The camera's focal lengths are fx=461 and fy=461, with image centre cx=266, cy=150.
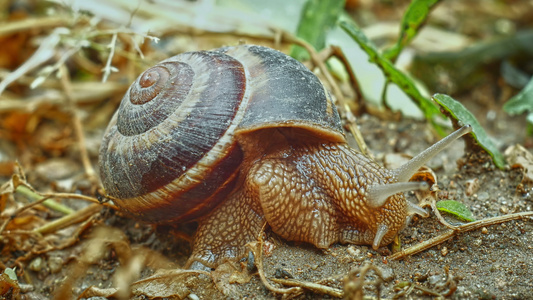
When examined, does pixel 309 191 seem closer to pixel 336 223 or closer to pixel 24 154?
pixel 336 223

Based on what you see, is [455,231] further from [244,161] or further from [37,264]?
[37,264]

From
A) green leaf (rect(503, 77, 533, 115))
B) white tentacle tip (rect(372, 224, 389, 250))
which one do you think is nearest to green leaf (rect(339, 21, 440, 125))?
green leaf (rect(503, 77, 533, 115))

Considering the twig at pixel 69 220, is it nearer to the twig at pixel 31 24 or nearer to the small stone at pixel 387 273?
the small stone at pixel 387 273

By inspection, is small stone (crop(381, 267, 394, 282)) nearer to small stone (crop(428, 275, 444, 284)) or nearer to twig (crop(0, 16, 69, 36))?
small stone (crop(428, 275, 444, 284))

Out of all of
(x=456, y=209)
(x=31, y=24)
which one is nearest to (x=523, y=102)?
(x=456, y=209)

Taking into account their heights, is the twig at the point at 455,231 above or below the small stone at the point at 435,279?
above

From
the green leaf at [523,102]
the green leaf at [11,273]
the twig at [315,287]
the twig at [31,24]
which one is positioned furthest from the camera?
the twig at [31,24]

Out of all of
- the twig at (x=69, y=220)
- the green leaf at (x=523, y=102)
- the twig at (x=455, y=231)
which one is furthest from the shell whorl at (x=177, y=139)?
the green leaf at (x=523, y=102)
